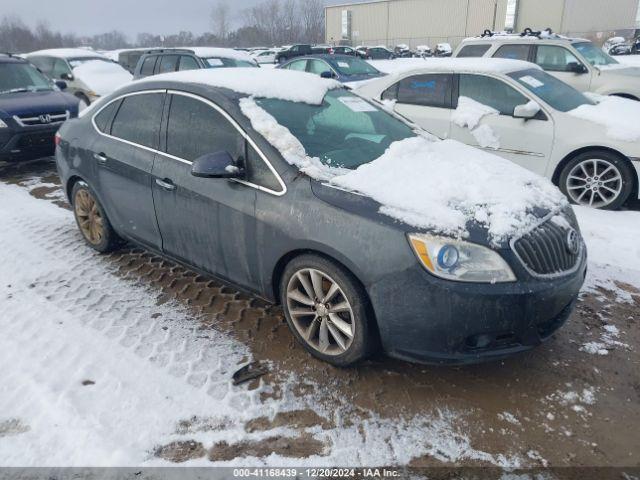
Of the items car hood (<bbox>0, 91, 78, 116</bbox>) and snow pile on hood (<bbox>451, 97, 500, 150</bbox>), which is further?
car hood (<bbox>0, 91, 78, 116</bbox>)

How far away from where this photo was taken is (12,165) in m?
8.11

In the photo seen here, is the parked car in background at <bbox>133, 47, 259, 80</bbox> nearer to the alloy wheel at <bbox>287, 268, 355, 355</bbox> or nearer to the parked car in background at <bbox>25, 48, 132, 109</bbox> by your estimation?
the parked car in background at <bbox>25, 48, 132, 109</bbox>

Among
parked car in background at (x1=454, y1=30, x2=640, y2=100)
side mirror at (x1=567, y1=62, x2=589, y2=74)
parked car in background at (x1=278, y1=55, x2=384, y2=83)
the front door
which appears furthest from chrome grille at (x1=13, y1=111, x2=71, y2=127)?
side mirror at (x1=567, y1=62, x2=589, y2=74)

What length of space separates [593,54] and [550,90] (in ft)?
16.6

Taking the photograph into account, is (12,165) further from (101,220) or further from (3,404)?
(3,404)

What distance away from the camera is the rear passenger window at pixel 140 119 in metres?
3.74

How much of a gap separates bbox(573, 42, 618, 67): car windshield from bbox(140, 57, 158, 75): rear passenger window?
8907mm

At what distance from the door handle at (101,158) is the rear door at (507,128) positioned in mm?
4166

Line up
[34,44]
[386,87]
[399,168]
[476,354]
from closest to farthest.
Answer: [476,354]
[399,168]
[386,87]
[34,44]

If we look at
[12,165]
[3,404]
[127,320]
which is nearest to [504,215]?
[127,320]

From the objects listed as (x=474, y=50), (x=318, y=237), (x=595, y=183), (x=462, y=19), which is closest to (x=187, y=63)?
(x=474, y=50)

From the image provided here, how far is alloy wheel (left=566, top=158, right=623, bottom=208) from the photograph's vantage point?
210 inches

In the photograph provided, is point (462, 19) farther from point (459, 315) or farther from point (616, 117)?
point (459, 315)

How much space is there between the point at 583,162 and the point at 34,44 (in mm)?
76881
